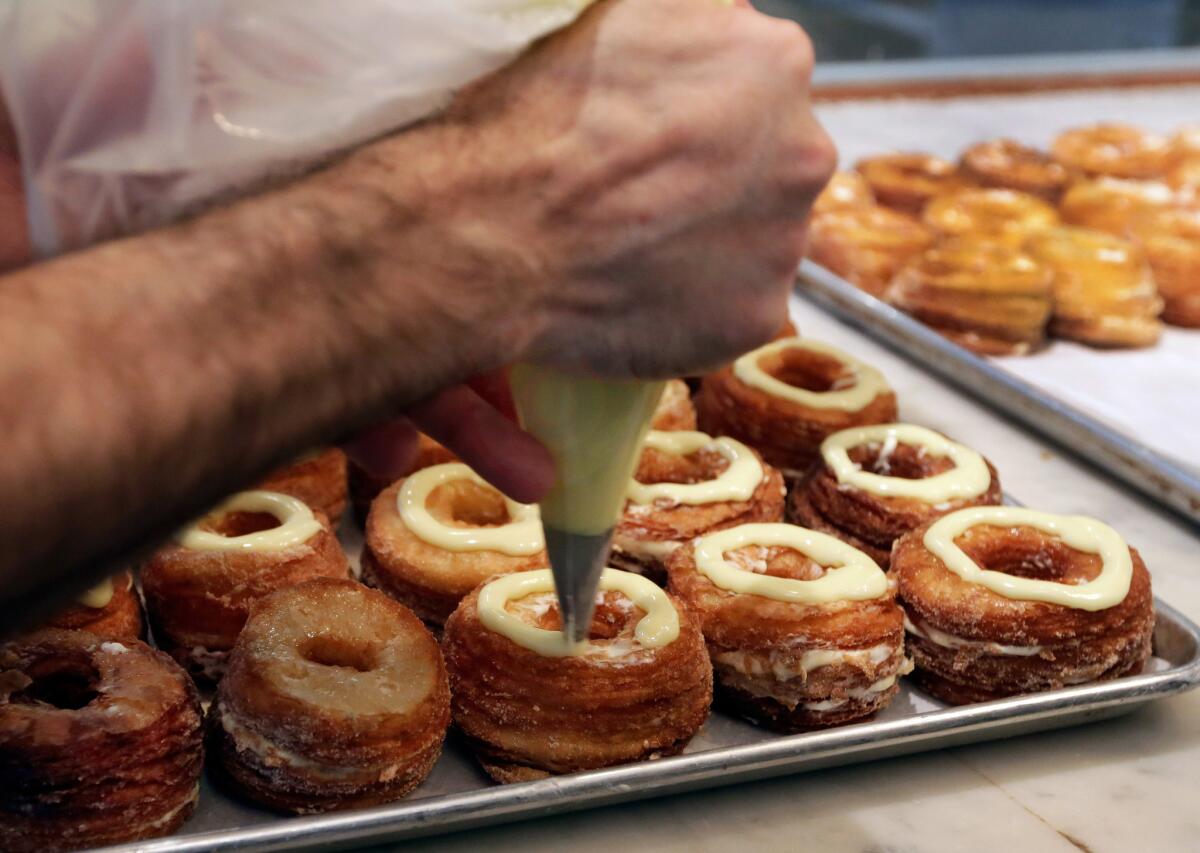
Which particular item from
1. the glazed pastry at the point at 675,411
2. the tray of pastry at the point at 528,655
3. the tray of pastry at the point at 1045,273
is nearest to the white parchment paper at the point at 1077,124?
the tray of pastry at the point at 1045,273

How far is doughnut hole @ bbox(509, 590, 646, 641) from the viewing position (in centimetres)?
195

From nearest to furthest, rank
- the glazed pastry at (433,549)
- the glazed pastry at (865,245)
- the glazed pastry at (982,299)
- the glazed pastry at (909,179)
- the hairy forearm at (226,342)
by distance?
the hairy forearm at (226,342) → the glazed pastry at (433,549) → the glazed pastry at (982,299) → the glazed pastry at (865,245) → the glazed pastry at (909,179)

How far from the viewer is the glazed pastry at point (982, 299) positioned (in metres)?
3.68

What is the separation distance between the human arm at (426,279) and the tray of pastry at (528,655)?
0.59 meters

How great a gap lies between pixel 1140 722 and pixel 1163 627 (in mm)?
258

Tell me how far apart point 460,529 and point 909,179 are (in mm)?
3193

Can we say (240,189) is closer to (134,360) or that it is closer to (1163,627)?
(134,360)

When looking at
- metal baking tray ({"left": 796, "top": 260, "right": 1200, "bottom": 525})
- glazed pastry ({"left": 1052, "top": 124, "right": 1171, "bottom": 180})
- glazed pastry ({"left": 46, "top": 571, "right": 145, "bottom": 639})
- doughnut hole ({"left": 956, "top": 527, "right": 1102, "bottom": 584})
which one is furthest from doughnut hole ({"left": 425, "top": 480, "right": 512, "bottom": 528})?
glazed pastry ({"left": 1052, "top": 124, "right": 1171, "bottom": 180})

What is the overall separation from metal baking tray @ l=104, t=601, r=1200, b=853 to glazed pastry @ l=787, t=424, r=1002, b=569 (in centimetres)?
39

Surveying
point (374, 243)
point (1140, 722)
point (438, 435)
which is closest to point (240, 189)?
point (374, 243)

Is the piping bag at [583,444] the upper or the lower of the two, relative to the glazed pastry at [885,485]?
upper

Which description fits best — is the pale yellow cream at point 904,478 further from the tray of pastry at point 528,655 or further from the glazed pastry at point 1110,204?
the glazed pastry at point 1110,204

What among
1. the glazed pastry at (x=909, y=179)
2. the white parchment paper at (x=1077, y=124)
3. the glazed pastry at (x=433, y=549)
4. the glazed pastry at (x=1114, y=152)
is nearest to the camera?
the glazed pastry at (x=433, y=549)

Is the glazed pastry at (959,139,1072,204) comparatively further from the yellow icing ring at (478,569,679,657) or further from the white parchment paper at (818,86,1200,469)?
the yellow icing ring at (478,569,679,657)
